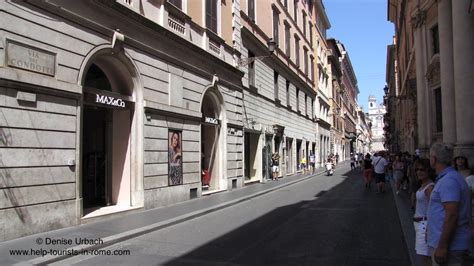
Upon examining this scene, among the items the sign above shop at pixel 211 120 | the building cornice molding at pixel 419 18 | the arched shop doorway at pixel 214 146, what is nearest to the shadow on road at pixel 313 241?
the sign above shop at pixel 211 120

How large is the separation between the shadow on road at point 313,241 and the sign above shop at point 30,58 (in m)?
5.02

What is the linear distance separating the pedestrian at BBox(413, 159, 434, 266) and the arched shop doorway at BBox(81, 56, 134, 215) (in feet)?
31.4

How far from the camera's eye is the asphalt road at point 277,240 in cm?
739

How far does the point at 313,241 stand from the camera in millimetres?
8836

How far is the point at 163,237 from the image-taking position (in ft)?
31.4

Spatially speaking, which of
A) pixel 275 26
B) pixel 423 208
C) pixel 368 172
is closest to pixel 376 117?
pixel 275 26

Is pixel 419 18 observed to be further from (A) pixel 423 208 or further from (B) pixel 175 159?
(A) pixel 423 208

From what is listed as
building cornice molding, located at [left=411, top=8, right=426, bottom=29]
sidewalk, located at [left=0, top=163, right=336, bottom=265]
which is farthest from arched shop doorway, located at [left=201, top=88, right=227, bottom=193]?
building cornice molding, located at [left=411, top=8, right=426, bottom=29]

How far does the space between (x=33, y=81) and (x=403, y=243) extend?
7.88 meters

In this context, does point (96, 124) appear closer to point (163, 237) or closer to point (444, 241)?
point (163, 237)

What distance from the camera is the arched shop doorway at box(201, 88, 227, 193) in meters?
19.7

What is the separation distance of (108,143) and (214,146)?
21.9ft

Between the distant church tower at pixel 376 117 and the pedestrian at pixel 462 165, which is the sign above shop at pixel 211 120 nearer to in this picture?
the pedestrian at pixel 462 165

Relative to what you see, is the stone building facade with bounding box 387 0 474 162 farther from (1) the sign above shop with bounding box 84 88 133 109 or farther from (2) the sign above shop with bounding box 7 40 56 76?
(2) the sign above shop with bounding box 7 40 56 76
